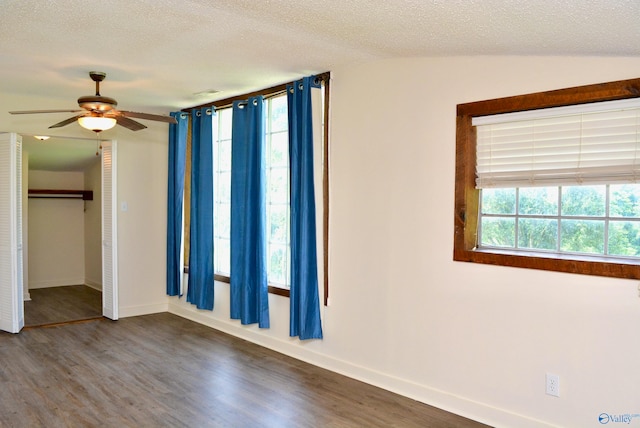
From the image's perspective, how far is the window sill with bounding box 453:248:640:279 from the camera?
2.58 metres

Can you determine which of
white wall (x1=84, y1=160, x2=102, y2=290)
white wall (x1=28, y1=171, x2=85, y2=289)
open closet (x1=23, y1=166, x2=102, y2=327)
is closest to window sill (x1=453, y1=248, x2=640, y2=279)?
open closet (x1=23, y1=166, x2=102, y2=327)

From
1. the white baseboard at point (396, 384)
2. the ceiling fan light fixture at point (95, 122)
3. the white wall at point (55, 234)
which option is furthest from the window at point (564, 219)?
the white wall at point (55, 234)

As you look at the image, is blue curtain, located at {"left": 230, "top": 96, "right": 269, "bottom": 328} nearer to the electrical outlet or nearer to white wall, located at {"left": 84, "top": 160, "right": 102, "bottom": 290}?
the electrical outlet

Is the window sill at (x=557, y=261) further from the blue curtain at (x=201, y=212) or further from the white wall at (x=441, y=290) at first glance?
the blue curtain at (x=201, y=212)

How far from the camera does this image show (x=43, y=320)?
5.74 m

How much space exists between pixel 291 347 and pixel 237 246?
3.81ft

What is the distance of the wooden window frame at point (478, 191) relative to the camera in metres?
2.59

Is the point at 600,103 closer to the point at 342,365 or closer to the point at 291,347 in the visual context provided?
the point at 342,365

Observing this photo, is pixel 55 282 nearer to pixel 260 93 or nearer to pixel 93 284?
pixel 93 284

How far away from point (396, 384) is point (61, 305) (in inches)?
199

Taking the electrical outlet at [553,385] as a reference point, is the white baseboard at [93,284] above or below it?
below

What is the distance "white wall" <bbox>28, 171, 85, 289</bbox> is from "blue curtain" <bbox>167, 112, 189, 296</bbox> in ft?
10.2

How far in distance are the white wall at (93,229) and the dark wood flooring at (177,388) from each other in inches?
109

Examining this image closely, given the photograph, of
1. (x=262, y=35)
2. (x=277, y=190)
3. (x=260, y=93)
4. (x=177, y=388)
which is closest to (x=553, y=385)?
(x=177, y=388)
